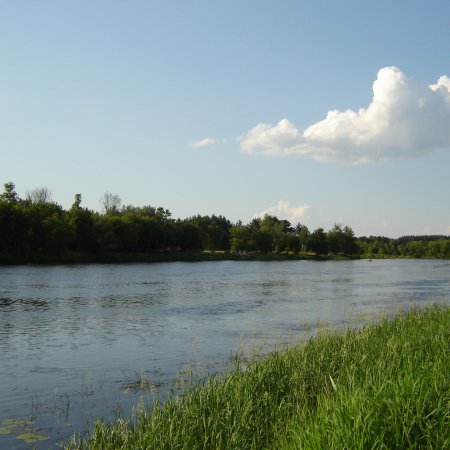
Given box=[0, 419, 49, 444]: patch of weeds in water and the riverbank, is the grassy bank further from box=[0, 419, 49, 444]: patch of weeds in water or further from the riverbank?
the riverbank

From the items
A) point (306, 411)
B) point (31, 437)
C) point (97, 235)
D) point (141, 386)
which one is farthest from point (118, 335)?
point (97, 235)

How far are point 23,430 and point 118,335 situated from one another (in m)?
13.6

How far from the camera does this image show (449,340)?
14695 mm

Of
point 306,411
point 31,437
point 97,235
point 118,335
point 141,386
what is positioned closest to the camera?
point 306,411

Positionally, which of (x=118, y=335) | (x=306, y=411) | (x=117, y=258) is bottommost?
(x=118, y=335)

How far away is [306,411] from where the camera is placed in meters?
10.5

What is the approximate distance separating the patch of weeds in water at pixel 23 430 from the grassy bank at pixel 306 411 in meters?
1.89

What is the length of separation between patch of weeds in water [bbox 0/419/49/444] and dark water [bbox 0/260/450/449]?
0.03 meters

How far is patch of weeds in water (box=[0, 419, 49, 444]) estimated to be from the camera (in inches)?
460

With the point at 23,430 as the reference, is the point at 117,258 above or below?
above

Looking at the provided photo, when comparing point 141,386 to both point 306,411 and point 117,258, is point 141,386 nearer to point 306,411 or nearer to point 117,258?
point 306,411

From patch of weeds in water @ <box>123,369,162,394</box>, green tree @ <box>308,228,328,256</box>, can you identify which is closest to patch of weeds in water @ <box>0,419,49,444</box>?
patch of weeds in water @ <box>123,369,162,394</box>

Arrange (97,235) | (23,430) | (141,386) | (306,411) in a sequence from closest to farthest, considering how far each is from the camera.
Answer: (306,411), (23,430), (141,386), (97,235)

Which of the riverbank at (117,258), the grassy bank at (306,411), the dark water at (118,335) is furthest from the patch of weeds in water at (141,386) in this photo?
the riverbank at (117,258)
